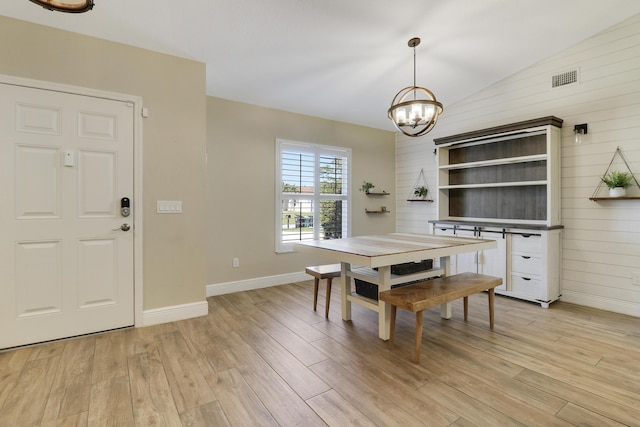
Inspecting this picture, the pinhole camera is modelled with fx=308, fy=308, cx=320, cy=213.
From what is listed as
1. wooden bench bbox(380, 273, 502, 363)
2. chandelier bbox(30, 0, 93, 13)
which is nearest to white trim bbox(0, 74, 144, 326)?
chandelier bbox(30, 0, 93, 13)

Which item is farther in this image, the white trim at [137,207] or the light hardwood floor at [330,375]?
the white trim at [137,207]

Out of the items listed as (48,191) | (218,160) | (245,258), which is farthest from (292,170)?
(48,191)

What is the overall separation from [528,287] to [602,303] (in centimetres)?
71

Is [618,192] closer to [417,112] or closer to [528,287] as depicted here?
[528,287]

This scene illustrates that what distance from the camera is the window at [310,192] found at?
14.5 ft

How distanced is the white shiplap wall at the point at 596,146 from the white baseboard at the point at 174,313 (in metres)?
4.08

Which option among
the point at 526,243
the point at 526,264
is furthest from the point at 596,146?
the point at 526,264

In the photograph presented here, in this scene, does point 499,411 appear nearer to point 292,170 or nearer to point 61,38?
point 292,170

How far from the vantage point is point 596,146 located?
11.0 feet

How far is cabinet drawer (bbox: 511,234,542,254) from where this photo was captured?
11.2ft

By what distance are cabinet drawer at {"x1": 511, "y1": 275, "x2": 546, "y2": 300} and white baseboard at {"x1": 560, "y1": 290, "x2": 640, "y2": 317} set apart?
17.8 inches

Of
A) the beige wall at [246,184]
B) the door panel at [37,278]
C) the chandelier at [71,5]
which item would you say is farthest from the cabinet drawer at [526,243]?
the door panel at [37,278]

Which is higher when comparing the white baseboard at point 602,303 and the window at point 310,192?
the window at point 310,192

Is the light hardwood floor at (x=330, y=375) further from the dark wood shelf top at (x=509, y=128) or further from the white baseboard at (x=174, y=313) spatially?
the dark wood shelf top at (x=509, y=128)
